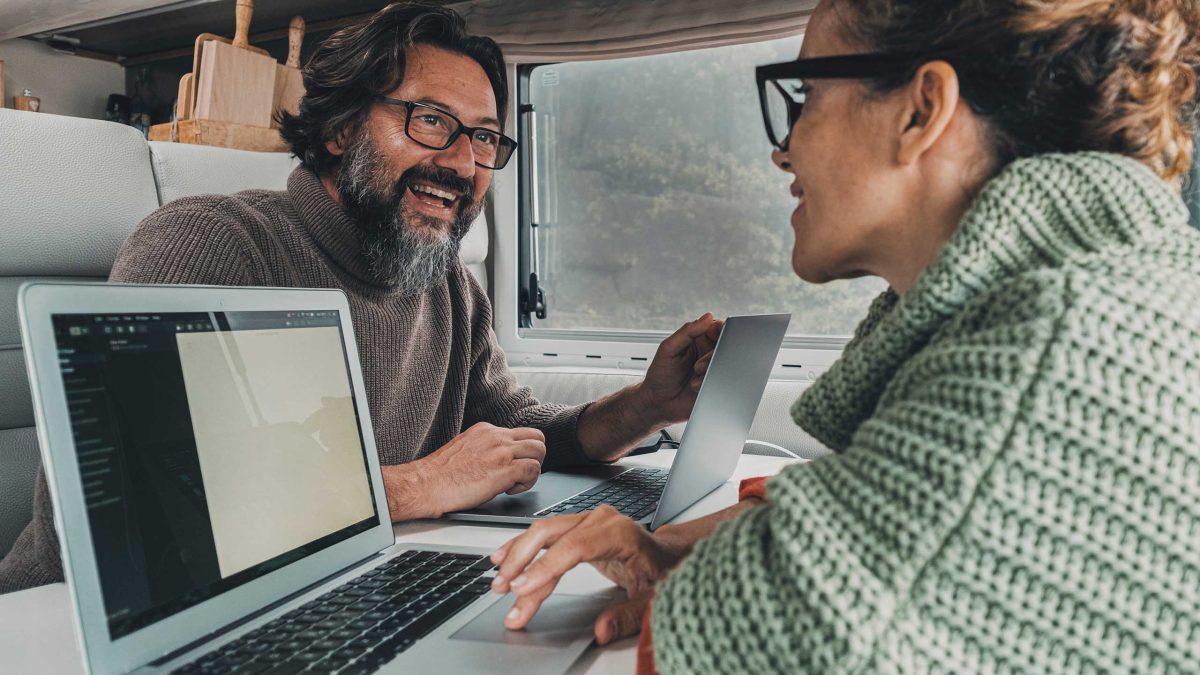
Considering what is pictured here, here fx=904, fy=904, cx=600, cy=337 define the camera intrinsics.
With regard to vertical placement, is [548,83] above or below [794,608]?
above

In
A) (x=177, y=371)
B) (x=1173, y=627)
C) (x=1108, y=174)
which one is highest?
(x=1108, y=174)

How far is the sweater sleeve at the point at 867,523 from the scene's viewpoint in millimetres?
435

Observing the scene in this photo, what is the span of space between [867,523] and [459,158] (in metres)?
1.22

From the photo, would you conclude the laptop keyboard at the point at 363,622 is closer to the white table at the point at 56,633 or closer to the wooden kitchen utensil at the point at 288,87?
the white table at the point at 56,633

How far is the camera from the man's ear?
60cm

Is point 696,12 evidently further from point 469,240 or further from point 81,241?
point 81,241

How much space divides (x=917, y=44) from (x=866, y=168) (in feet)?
0.29

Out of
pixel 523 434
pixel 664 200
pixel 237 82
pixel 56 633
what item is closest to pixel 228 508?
pixel 56 633

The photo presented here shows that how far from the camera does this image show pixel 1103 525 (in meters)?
0.43

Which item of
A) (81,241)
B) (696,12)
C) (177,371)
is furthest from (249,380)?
(696,12)

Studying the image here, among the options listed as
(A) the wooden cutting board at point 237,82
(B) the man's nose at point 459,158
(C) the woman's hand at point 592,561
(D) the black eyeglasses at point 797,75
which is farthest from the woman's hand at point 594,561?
(A) the wooden cutting board at point 237,82

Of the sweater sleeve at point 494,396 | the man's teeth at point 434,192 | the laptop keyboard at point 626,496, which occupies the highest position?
the man's teeth at point 434,192

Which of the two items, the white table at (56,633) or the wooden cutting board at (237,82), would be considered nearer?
the white table at (56,633)

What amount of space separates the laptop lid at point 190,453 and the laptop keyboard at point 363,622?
3 cm
